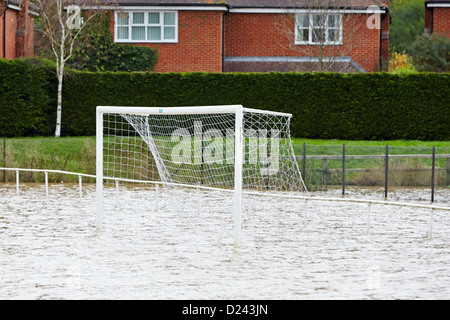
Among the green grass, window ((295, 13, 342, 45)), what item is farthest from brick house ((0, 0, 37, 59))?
window ((295, 13, 342, 45))

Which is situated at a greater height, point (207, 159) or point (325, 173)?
point (207, 159)

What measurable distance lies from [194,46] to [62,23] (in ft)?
22.9

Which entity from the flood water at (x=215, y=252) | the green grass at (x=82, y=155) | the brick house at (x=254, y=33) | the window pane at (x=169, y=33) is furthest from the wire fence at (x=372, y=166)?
the window pane at (x=169, y=33)

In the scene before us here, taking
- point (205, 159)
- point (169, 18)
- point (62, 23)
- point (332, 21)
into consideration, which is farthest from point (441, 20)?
point (205, 159)

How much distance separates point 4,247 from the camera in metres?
13.0

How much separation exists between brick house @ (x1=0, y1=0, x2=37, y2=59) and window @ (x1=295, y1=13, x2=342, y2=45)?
1195 centimetres

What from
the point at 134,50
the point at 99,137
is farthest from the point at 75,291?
the point at 134,50

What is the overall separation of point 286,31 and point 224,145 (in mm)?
12186

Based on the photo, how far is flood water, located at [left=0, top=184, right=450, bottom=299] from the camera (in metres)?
9.80

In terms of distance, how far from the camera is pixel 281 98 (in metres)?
30.8

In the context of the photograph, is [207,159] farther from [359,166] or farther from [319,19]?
[319,19]

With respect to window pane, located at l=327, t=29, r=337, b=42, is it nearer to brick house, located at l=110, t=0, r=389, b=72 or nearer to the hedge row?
brick house, located at l=110, t=0, r=389, b=72

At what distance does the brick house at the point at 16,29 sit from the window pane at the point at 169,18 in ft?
19.5

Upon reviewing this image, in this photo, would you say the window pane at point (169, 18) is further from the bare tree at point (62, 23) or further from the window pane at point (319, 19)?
the window pane at point (319, 19)
